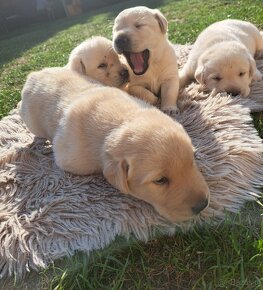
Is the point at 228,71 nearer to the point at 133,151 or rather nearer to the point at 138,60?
the point at 138,60

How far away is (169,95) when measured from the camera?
380 centimetres

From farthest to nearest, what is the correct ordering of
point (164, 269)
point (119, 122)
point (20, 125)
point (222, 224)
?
point (20, 125) → point (119, 122) → point (222, 224) → point (164, 269)

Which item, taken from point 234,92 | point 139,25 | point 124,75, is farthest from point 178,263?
point 139,25

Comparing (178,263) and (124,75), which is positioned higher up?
(124,75)

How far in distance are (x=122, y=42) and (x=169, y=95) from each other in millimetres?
680

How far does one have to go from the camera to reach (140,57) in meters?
4.01

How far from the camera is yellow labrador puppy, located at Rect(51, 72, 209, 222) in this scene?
2.22 metres

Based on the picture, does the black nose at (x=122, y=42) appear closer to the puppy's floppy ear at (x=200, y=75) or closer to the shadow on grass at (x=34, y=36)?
the puppy's floppy ear at (x=200, y=75)

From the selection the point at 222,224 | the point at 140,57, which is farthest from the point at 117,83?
the point at 222,224

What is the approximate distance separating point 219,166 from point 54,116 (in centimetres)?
141

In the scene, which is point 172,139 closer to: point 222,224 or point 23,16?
point 222,224

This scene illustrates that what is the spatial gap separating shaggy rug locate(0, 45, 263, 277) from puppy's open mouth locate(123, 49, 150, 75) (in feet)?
2.56

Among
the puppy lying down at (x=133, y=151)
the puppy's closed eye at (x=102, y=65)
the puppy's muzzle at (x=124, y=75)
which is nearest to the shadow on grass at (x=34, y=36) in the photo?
the puppy's closed eye at (x=102, y=65)

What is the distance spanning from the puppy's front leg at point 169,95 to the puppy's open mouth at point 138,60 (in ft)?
0.89
